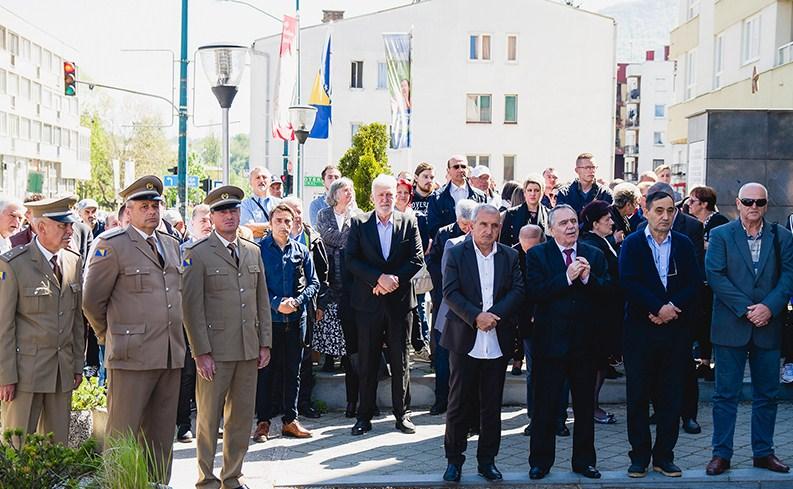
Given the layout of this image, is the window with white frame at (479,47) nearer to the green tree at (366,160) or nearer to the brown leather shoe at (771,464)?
the green tree at (366,160)

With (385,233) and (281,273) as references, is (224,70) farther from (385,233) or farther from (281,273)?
(385,233)

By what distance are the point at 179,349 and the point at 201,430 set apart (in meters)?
0.77

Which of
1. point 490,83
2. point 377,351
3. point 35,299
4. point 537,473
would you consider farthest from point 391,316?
point 490,83

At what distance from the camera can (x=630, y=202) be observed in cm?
995

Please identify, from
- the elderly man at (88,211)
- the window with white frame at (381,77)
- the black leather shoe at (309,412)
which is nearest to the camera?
the black leather shoe at (309,412)

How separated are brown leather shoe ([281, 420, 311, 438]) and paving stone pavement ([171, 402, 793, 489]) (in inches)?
3.4

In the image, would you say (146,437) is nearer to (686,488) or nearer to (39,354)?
(39,354)

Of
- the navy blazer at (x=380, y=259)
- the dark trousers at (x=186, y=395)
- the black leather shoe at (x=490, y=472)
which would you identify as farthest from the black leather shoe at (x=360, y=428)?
the black leather shoe at (x=490, y=472)

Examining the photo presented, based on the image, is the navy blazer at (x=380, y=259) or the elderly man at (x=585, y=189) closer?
the navy blazer at (x=380, y=259)

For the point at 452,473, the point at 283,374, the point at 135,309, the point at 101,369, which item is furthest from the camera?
the point at 101,369

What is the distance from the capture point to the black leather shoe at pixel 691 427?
9.01 m

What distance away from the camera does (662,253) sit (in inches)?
306

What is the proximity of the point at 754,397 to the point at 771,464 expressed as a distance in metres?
0.56

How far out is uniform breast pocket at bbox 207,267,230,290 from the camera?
694 centimetres
